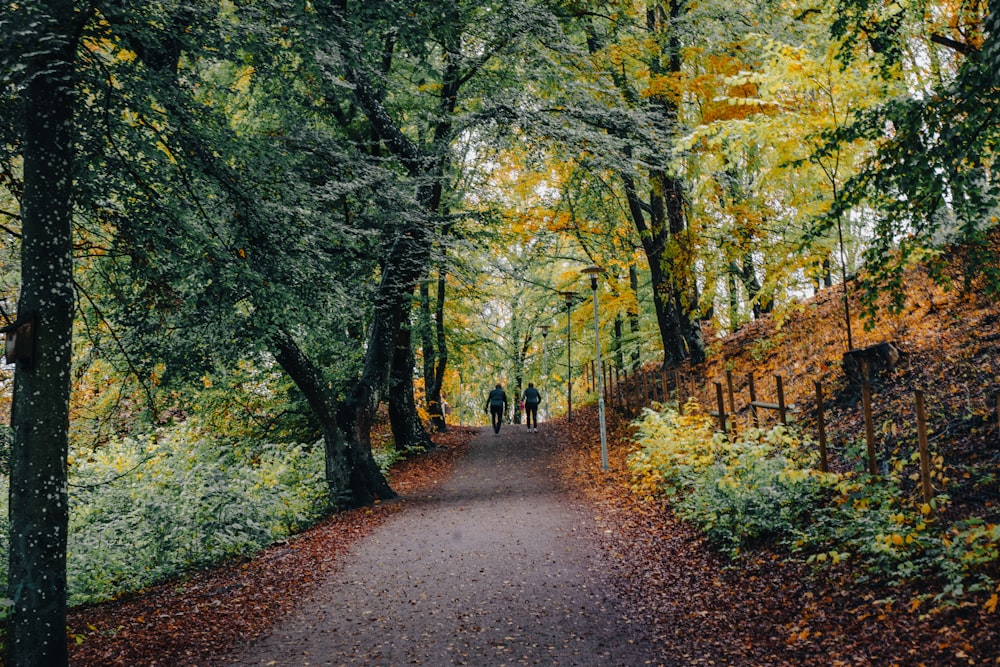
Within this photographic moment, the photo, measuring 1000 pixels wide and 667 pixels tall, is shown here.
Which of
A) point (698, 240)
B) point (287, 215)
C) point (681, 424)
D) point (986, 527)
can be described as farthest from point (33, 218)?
point (698, 240)

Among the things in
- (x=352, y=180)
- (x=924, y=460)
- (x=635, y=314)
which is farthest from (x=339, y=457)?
(x=635, y=314)

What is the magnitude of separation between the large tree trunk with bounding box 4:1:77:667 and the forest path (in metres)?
1.54

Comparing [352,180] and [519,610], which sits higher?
[352,180]

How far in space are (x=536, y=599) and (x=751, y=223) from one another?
34.6ft

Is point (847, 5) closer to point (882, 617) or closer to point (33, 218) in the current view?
point (882, 617)

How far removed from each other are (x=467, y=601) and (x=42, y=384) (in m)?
4.44

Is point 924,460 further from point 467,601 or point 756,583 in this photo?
point 467,601

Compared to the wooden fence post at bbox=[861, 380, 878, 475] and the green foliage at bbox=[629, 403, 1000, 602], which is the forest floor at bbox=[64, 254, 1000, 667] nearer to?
the green foliage at bbox=[629, 403, 1000, 602]

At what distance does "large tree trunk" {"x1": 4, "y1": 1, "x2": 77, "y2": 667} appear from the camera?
519 centimetres

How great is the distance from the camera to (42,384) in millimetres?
5281

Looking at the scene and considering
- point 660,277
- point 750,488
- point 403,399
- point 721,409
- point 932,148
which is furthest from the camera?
point 403,399

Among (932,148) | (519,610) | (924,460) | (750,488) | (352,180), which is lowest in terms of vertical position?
(519,610)

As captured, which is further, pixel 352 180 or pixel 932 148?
pixel 352 180

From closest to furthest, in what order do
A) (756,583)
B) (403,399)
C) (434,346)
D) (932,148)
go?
(932,148) → (756,583) → (403,399) → (434,346)
